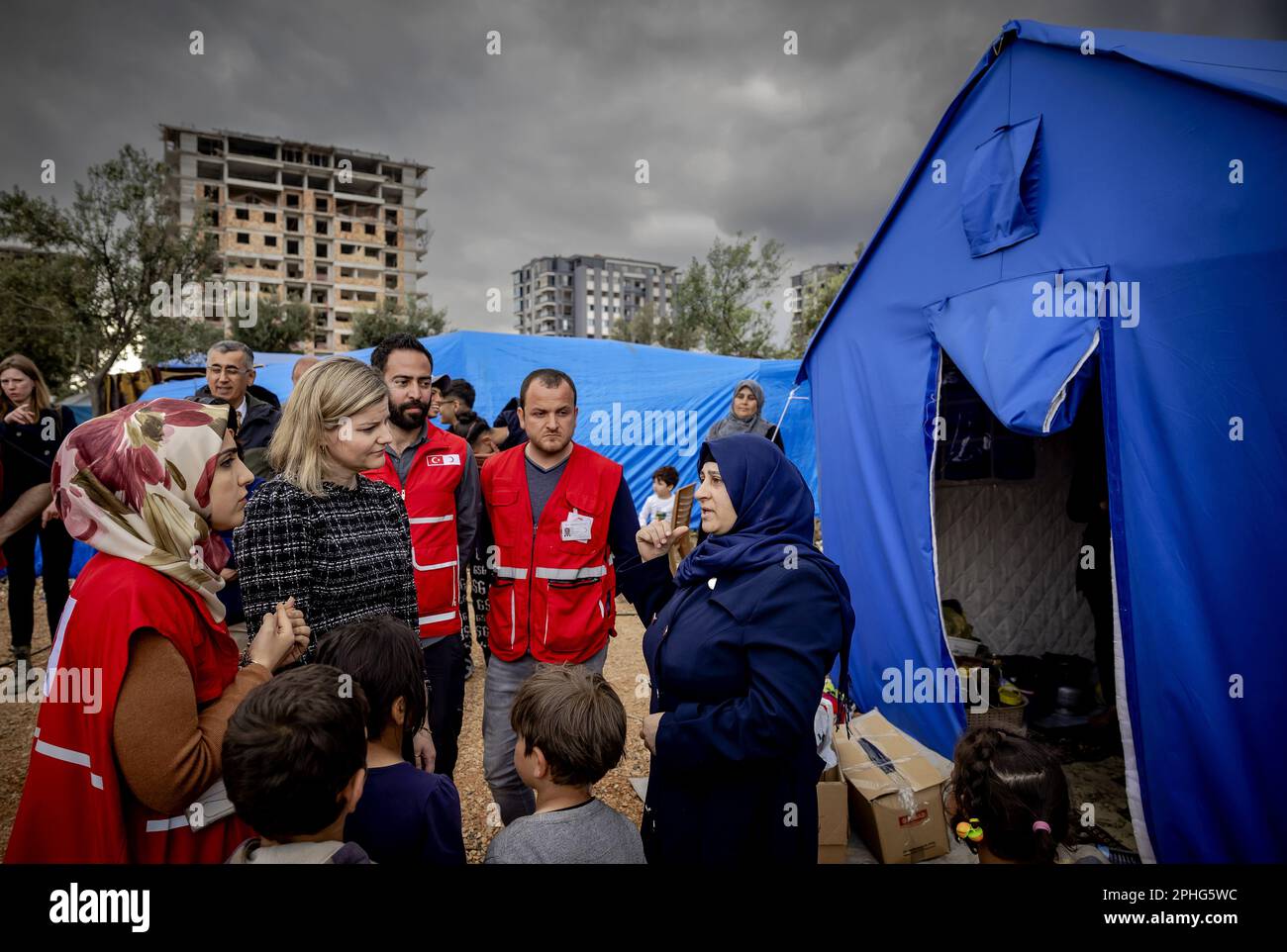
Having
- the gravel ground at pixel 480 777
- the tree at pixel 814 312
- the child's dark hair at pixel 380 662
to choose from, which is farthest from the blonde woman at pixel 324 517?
the tree at pixel 814 312

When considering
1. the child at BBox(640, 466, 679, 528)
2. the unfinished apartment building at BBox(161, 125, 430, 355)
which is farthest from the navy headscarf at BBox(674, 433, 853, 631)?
the unfinished apartment building at BBox(161, 125, 430, 355)

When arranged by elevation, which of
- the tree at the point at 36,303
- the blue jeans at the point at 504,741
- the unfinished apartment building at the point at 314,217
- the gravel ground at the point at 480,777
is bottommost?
the gravel ground at the point at 480,777

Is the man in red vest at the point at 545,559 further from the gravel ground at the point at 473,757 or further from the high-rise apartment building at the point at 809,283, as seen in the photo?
the high-rise apartment building at the point at 809,283

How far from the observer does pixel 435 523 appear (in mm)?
2939

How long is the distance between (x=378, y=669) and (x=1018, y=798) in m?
1.87

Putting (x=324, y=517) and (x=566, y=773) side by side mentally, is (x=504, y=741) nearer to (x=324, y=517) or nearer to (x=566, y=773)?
(x=566, y=773)

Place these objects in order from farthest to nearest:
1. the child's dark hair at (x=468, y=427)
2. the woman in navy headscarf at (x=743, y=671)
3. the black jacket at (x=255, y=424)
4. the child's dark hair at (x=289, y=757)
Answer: the child's dark hair at (x=468, y=427) → the black jacket at (x=255, y=424) → the woman in navy headscarf at (x=743, y=671) → the child's dark hair at (x=289, y=757)

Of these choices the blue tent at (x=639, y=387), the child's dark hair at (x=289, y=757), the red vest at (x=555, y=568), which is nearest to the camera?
the child's dark hair at (x=289, y=757)

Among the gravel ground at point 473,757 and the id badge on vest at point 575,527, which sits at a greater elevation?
the id badge on vest at point 575,527

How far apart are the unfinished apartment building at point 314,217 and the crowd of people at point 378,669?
53438mm

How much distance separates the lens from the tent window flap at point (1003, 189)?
321 centimetres

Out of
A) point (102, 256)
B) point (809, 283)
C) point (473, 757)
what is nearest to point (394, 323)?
point (102, 256)
